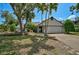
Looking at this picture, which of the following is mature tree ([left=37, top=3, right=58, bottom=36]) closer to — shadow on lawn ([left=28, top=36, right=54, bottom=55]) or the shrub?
the shrub

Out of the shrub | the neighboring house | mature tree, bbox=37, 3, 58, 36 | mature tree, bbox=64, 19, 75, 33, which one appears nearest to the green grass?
the shrub

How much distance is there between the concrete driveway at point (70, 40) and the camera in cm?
726

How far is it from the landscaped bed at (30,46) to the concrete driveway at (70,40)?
6 cm

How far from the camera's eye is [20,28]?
24.0ft

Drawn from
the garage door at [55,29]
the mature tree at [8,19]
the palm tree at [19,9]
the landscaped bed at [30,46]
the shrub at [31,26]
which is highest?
the palm tree at [19,9]

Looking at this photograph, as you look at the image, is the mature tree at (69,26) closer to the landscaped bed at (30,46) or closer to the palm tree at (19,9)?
the landscaped bed at (30,46)

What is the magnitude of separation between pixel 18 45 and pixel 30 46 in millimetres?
190

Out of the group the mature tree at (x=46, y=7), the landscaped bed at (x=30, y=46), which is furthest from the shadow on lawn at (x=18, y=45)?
the mature tree at (x=46, y=7)

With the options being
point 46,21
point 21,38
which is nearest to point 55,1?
point 46,21

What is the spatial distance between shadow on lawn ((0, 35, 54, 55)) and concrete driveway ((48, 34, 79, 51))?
205 millimetres

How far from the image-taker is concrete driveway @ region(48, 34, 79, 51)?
7262 millimetres

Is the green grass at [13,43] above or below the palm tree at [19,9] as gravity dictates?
below

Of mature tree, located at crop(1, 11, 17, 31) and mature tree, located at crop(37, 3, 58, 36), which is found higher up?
mature tree, located at crop(37, 3, 58, 36)

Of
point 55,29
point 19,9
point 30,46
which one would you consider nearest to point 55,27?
point 55,29
